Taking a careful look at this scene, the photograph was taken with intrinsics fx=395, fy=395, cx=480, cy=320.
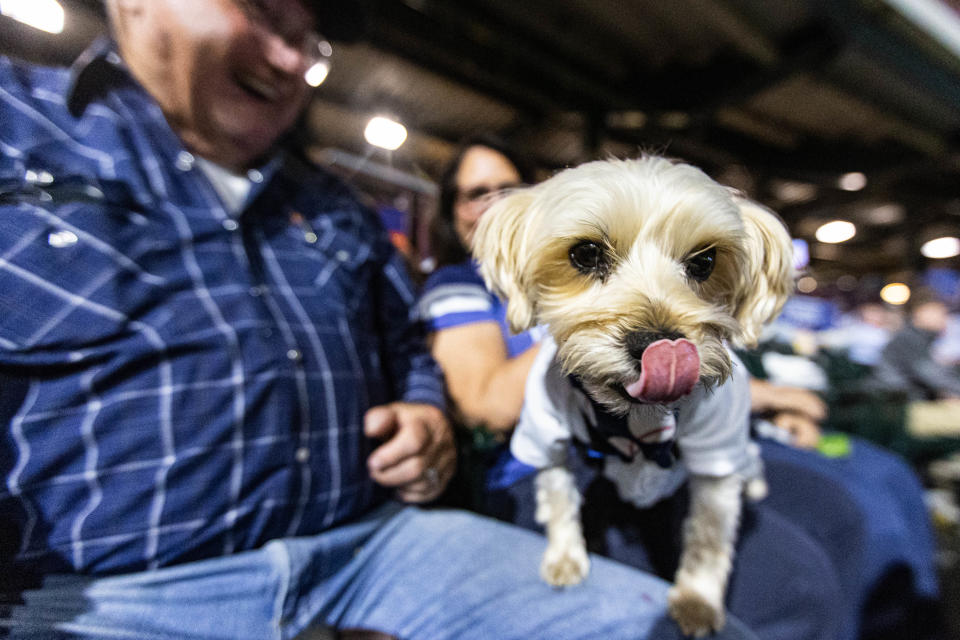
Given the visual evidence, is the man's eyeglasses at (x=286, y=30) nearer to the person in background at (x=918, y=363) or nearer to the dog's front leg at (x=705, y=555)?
the dog's front leg at (x=705, y=555)

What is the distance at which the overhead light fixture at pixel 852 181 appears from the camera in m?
0.73

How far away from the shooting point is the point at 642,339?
1.38 feet

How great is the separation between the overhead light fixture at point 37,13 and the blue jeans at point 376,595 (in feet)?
2.30

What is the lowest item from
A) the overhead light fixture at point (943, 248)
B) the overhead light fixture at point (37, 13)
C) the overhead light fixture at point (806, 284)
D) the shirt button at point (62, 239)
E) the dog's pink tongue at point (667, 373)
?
the dog's pink tongue at point (667, 373)

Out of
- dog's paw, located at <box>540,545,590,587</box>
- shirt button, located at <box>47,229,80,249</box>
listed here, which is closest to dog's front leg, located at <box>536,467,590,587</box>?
dog's paw, located at <box>540,545,590,587</box>

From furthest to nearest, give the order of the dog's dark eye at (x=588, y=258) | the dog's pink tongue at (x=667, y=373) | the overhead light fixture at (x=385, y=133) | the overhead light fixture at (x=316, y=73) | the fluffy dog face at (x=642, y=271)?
the overhead light fixture at (x=316, y=73) < the overhead light fixture at (x=385, y=133) < the dog's dark eye at (x=588, y=258) < the fluffy dog face at (x=642, y=271) < the dog's pink tongue at (x=667, y=373)

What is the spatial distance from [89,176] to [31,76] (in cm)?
16

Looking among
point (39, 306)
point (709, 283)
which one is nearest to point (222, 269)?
point (39, 306)

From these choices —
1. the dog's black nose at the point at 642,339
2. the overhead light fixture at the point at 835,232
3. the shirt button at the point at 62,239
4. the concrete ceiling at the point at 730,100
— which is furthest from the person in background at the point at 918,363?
the shirt button at the point at 62,239

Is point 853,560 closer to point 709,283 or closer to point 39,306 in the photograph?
point 709,283

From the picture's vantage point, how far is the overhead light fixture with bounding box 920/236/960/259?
Result: 2.69ft

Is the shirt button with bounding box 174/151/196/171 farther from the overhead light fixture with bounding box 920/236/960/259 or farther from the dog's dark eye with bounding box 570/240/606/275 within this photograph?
the overhead light fixture with bounding box 920/236/960/259

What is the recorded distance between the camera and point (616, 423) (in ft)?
1.52

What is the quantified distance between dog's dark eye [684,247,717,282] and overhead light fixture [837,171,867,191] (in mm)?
448
